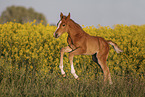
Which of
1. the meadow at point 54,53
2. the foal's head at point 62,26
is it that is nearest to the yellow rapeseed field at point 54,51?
the meadow at point 54,53

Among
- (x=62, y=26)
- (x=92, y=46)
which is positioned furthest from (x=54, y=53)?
(x=62, y=26)

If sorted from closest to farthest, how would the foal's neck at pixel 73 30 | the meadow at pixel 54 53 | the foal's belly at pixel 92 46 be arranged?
the foal's neck at pixel 73 30
the foal's belly at pixel 92 46
the meadow at pixel 54 53

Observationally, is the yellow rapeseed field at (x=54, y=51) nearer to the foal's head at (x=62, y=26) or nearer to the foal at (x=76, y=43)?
the foal at (x=76, y=43)

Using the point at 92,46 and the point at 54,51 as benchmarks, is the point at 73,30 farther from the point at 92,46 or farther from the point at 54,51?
the point at 54,51

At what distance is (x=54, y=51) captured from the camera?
8.54 metres

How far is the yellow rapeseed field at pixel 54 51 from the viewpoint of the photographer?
827 centimetres

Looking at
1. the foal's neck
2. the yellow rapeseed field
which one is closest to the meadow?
the yellow rapeseed field

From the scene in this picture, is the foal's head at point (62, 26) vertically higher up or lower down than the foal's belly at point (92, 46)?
higher up

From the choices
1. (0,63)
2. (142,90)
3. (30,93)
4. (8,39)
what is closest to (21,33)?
(8,39)

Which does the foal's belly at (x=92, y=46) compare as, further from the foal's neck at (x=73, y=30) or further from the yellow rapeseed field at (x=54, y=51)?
the yellow rapeseed field at (x=54, y=51)

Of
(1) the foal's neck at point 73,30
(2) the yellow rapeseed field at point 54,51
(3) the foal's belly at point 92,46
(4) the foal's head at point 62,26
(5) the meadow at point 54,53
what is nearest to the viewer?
(4) the foal's head at point 62,26

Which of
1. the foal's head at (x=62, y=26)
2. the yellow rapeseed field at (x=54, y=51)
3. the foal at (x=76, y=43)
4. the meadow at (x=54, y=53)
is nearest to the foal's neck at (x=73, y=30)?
the foal at (x=76, y=43)

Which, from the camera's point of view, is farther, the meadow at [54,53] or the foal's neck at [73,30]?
the meadow at [54,53]

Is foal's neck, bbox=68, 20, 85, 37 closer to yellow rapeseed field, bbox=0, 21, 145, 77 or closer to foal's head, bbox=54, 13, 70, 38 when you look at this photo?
foal's head, bbox=54, 13, 70, 38
